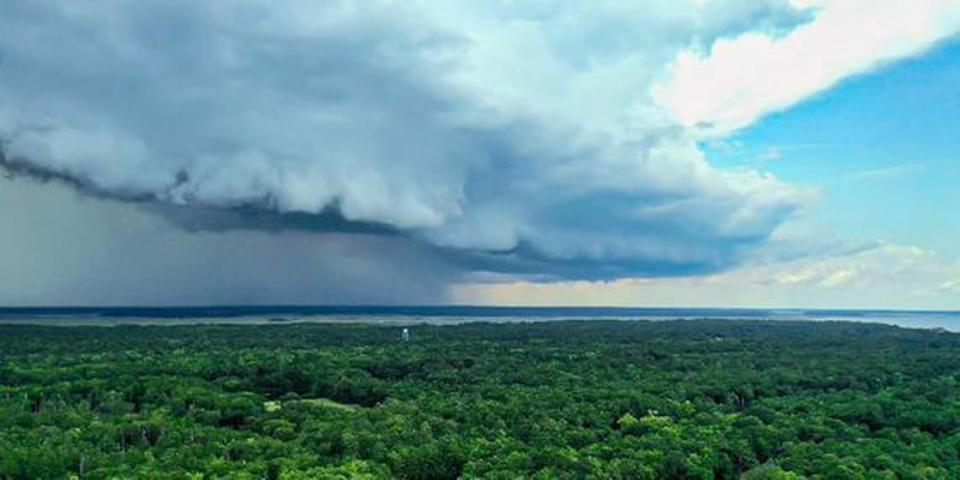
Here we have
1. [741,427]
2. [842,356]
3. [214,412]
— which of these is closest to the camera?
[741,427]

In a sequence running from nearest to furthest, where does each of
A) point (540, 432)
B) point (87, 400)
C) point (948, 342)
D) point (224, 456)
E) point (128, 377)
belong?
point (224, 456), point (540, 432), point (87, 400), point (128, 377), point (948, 342)

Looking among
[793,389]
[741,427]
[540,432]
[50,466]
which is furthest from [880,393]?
[50,466]

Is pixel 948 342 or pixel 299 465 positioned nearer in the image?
pixel 299 465

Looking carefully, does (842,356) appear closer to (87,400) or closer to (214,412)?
(214,412)

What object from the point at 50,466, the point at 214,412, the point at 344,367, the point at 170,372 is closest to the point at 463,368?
the point at 344,367

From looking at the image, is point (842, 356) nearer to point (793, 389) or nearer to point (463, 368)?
point (793, 389)

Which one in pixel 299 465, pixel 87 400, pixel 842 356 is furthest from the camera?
pixel 842 356
